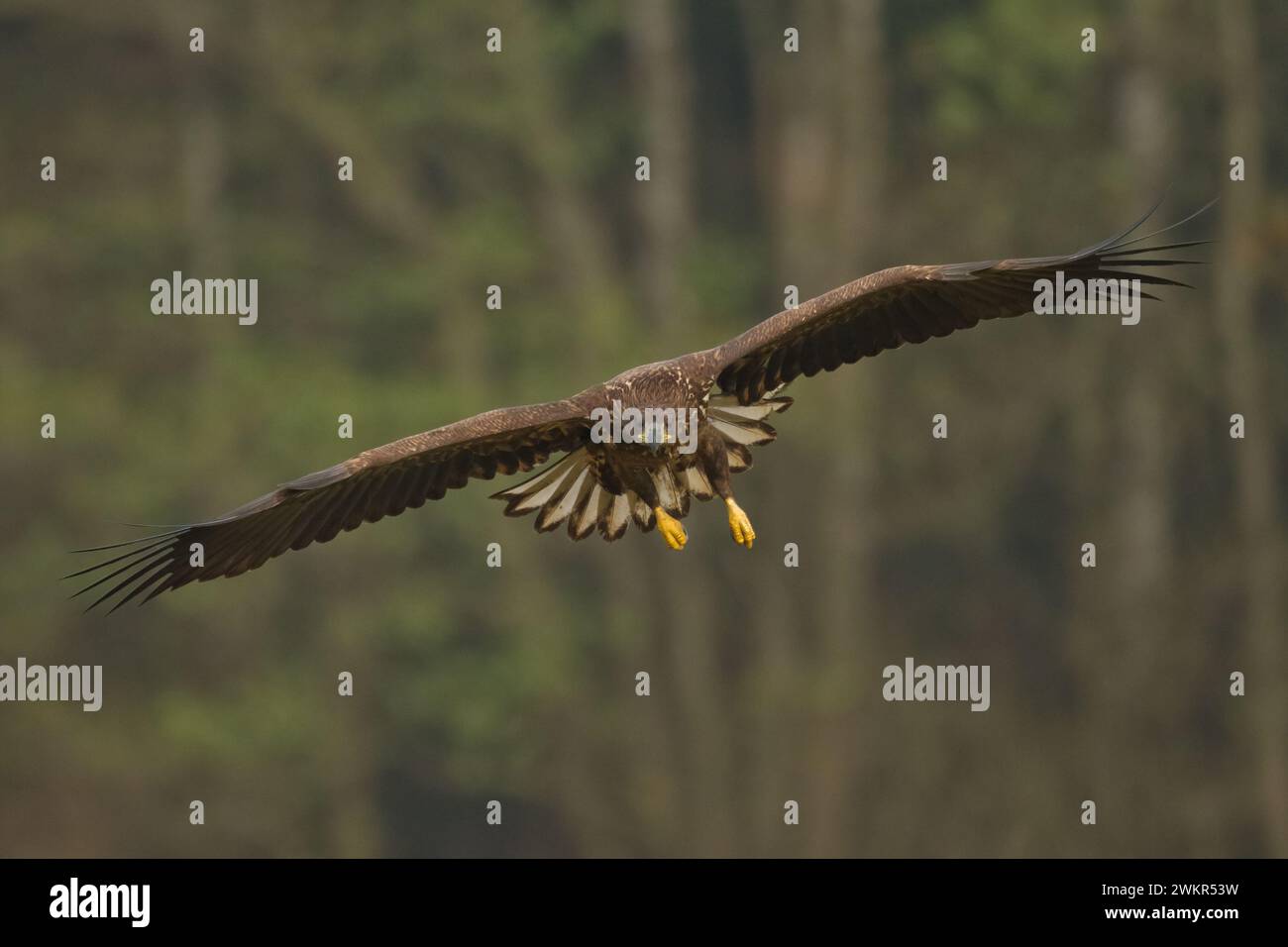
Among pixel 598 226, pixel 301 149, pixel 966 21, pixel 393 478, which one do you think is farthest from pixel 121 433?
pixel 393 478

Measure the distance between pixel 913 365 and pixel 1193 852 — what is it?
6.62 meters

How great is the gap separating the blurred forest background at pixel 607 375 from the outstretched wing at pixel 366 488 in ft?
49.0

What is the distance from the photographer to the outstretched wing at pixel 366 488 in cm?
1092

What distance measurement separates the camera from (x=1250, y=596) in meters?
27.5

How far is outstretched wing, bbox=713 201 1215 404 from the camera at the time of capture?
36.6ft

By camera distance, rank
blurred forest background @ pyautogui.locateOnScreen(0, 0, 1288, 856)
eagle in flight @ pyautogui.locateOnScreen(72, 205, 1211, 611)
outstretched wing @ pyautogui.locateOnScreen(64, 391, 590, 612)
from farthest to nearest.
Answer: blurred forest background @ pyautogui.locateOnScreen(0, 0, 1288, 856) → eagle in flight @ pyautogui.locateOnScreen(72, 205, 1211, 611) → outstretched wing @ pyautogui.locateOnScreen(64, 391, 590, 612)

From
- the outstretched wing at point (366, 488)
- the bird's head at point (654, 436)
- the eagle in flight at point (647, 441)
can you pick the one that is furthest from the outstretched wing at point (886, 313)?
the outstretched wing at point (366, 488)

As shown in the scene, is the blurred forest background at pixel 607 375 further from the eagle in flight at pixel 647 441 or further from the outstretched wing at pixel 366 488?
the outstretched wing at pixel 366 488

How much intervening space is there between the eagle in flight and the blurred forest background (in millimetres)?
14704

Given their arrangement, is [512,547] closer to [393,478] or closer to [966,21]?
[966,21]

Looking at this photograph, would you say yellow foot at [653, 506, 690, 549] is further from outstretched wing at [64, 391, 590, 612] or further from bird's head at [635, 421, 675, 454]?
outstretched wing at [64, 391, 590, 612]

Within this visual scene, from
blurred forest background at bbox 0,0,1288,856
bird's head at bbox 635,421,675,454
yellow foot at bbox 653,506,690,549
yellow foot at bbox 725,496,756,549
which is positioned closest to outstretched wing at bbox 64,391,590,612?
bird's head at bbox 635,421,675,454

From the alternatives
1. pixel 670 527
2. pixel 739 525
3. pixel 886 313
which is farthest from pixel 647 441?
pixel 886 313

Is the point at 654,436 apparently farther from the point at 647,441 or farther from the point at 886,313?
the point at 886,313
